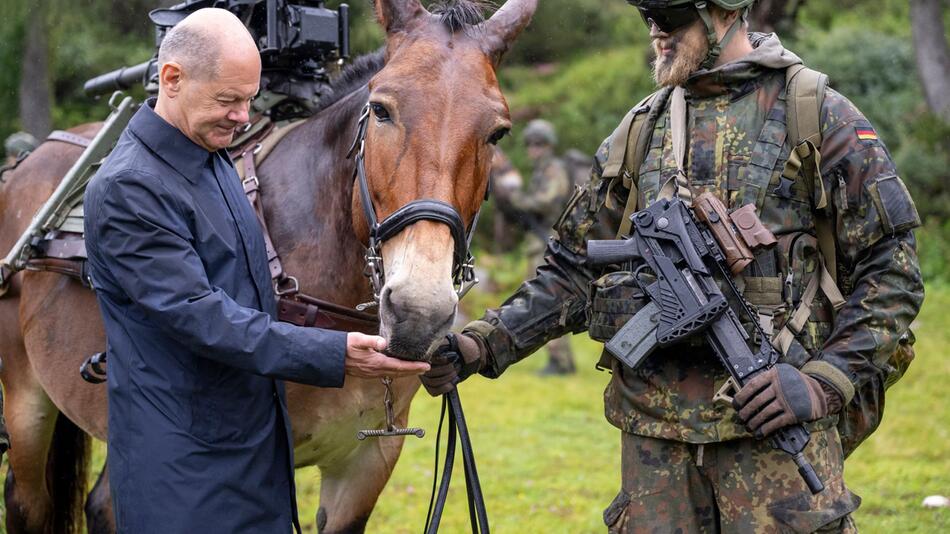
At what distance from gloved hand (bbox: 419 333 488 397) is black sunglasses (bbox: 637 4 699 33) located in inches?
44.8

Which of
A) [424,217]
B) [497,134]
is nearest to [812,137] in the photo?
[497,134]

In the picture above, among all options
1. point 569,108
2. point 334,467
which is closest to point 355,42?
point 334,467

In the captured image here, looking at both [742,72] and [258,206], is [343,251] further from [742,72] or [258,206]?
[742,72]

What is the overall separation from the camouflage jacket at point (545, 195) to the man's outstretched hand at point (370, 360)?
8.85 metres

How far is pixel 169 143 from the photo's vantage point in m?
2.95

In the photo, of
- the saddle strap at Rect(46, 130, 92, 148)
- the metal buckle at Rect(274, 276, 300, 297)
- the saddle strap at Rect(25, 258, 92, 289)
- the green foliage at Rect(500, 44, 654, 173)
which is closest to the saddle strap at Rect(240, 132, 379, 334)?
the metal buckle at Rect(274, 276, 300, 297)

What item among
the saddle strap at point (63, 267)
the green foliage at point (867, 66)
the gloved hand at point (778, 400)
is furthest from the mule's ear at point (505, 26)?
the green foliage at point (867, 66)

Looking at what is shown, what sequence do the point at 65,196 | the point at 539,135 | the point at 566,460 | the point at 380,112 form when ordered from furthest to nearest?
the point at 539,135
the point at 566,460
the point at 65,196
the point at 380,112

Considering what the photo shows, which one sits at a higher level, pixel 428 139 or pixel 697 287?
pixel 428 139

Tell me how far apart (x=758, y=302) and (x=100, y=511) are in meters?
2.92

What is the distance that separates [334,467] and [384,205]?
4.76 ft

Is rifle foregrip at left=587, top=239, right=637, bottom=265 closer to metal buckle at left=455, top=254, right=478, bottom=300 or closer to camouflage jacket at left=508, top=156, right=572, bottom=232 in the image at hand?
metal buckle at left=455, top=254, right=478, bottom=300

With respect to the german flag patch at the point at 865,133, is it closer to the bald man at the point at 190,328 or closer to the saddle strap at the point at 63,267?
the bald man at the point at 190,328

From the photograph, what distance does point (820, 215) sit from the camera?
326 cm
